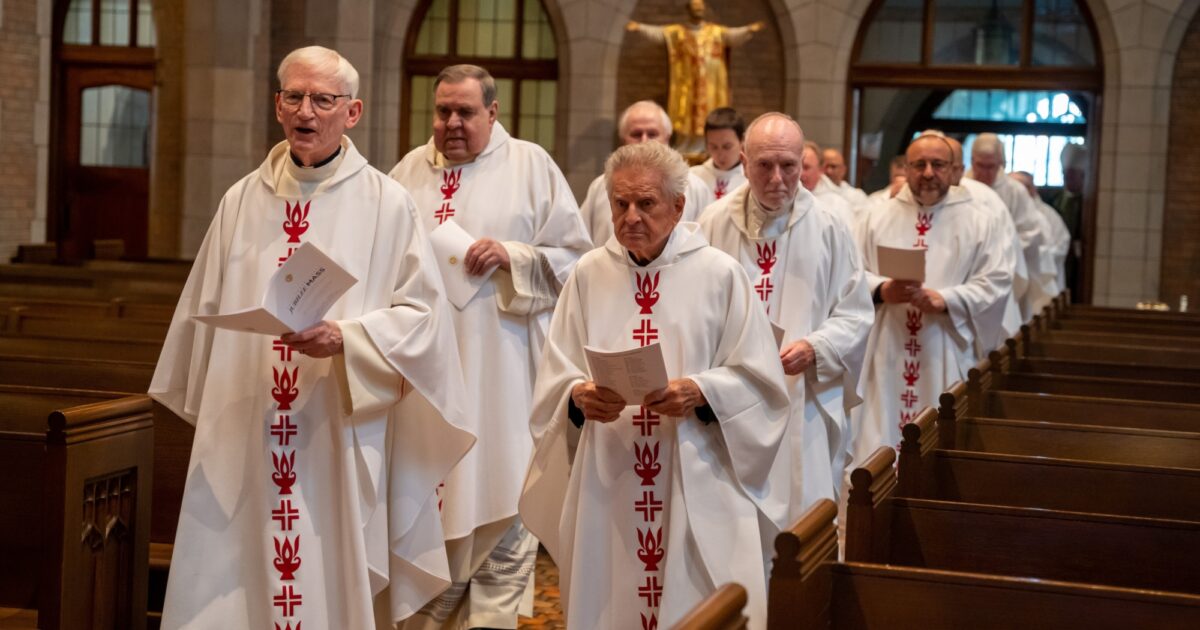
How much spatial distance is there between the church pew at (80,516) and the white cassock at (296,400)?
0.67ft

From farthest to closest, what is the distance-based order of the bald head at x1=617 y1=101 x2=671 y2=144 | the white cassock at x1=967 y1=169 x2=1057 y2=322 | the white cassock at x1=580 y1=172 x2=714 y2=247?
the white cassock at x1=967 y1=169 x2=1057 y2=322
the bald head at x1=617 y1=101 x2=671 y2=144
the white cassock at x1=580 y1=172 x2=714 y2=247

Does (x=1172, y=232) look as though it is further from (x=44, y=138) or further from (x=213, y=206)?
(x=44, y=138)

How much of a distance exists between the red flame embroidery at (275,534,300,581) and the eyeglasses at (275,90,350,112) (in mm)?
1158

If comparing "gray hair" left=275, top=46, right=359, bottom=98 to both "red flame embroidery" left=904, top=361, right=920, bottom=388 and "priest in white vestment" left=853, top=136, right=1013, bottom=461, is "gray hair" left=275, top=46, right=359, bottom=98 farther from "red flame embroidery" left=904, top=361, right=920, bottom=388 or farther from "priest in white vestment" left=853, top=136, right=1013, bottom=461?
"red flame embroidery" left=904, top=361, right=920, bottom=388

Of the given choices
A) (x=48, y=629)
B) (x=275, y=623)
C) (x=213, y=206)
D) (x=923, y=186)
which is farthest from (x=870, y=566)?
(x=213, y=206)

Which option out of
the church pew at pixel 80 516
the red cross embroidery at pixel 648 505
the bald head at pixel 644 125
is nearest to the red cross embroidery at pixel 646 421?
the red cross embroidery at pixel 648 505

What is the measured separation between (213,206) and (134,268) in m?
3.59

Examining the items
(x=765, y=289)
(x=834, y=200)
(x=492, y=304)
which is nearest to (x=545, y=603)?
(x=492, y=304)

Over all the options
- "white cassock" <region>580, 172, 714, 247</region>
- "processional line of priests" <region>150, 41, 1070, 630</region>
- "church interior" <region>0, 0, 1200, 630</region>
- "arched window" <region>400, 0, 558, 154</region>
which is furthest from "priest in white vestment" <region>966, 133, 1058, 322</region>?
"processional line of priests" <region>150, 41, 1070, 630</region>

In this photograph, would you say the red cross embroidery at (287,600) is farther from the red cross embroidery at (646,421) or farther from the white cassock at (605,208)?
the white cassock at (605,208)

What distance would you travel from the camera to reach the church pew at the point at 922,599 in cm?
300

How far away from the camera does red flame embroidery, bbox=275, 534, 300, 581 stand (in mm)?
3951

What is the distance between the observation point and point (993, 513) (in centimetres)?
388

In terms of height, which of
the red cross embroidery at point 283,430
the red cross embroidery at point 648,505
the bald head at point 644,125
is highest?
the bald head at point 644,125
